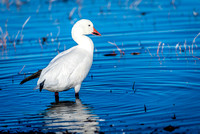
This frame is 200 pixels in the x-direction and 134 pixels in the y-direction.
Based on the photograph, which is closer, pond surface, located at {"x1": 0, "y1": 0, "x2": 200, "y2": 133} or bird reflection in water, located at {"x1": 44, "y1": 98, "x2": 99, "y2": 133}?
bird reflection in water, located at {"x1": 44, "y1": 98, "x2": 99, "y2": 133}

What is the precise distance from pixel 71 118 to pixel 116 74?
→ 314cm

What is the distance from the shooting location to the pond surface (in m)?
6.48

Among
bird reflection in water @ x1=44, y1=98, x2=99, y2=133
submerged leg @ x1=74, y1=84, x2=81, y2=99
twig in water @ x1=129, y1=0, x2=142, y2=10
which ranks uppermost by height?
twig in water @ x1=129, y1=0, x2=142, y2=10

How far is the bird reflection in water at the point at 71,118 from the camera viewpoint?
6.18 meters

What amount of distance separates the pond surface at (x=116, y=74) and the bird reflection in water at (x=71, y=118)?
0.02 meters

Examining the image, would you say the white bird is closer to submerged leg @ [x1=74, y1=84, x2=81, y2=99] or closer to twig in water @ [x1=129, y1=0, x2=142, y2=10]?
submerged leg @ [x1=74, y1=84, x2=81, y2=99]

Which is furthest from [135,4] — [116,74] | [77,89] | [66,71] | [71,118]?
[71,118]

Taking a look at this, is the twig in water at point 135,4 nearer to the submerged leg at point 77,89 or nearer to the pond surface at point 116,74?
the pond surface at point 116,74

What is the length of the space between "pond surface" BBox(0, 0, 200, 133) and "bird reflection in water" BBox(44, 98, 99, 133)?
2 cm

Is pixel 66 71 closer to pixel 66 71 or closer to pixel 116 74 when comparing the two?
pixel 66 71

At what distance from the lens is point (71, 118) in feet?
22.2

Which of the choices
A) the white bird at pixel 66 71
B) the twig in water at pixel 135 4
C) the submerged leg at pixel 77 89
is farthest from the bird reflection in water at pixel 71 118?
the twig in water at pixel 135 4

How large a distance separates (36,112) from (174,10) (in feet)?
38.5

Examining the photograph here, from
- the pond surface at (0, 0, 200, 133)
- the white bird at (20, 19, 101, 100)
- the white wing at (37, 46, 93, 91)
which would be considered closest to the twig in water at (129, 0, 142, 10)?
the pond surface at (0, 0, 200, 133)
